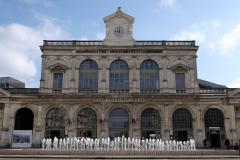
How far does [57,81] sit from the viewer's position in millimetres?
44688

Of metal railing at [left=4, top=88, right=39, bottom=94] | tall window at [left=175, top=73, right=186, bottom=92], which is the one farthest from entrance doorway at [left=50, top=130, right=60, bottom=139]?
tall window at [left=175, top=73, right=186, bottom=92]

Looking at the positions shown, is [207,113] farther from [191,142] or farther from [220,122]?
[191,142]

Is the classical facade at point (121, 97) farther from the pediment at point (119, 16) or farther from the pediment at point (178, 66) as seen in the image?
the pediment at point (119, 16)

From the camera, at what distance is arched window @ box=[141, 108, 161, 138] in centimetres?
4247

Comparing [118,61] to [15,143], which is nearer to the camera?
[15,143]

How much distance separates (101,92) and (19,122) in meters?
12.4

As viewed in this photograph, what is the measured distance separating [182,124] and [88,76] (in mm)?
14873

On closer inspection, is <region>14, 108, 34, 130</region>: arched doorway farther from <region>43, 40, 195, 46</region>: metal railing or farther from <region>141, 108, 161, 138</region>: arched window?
<region>141, 108, 161, 138</region>: arched window

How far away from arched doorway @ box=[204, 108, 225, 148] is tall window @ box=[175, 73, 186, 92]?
15.9 ft

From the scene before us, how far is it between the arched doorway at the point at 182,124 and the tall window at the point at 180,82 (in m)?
2.90

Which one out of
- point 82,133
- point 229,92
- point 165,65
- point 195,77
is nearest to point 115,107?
point 82,133

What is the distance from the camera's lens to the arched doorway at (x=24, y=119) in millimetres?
43900

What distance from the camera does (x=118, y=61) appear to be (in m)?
45.3

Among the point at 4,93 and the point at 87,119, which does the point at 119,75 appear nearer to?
the point at 87,119
